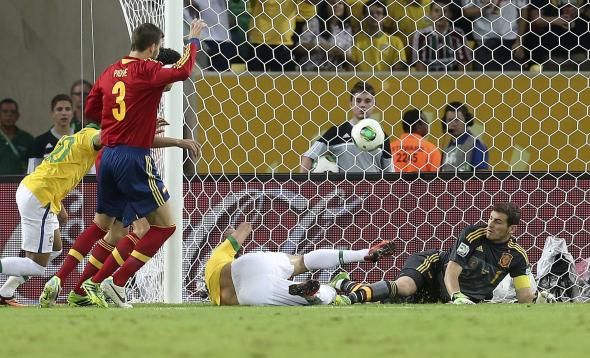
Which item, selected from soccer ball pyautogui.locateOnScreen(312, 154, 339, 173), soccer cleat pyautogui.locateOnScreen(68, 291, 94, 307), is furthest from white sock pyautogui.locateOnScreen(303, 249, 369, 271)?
soccer cleat pyautogui.locateOnScreen(68, 291, 94, 307)

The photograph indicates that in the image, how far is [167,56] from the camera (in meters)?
7.75

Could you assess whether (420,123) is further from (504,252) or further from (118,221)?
(118,221)

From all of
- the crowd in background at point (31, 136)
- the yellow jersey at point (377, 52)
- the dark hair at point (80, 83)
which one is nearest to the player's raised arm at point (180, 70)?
the crowd in background at point (31, 136)

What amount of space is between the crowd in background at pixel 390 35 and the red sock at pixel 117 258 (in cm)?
259

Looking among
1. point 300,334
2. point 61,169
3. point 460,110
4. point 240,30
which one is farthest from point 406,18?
point 300,334

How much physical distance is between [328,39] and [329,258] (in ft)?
8.95

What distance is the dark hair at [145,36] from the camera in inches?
285

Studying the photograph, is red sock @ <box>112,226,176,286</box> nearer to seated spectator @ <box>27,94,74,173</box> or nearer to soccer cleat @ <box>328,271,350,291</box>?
soccer cleat @ <box>328,271,350,291</box>

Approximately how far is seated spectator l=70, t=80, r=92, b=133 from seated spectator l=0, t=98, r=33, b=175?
0.39 m

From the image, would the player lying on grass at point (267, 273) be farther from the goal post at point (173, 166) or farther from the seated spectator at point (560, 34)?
the seated spectator at point (560, 34)

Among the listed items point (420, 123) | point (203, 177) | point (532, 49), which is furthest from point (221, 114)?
point (532, 49)

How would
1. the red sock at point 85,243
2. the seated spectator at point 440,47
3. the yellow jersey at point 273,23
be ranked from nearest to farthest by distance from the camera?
the red sock at point 85,243, the seated spectator at point 440,47, the yellow jersey at point 273,23

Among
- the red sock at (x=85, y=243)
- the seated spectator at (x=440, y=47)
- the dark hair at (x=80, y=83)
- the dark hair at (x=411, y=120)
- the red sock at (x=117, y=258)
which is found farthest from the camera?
the dark hair at (x=80, y=83)

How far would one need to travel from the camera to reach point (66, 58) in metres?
11.9
